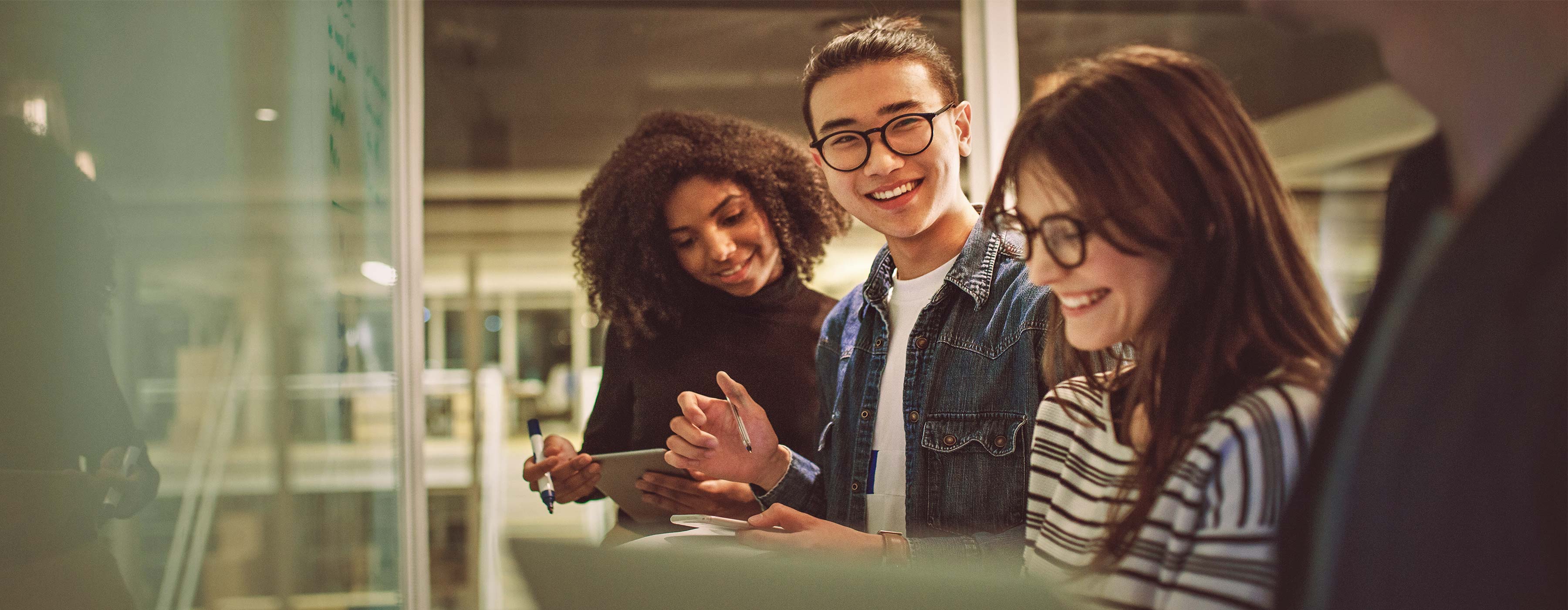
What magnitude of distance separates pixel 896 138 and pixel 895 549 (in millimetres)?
500

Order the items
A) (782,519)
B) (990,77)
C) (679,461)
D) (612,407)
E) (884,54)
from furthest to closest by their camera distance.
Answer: (990,77) < (612,407) < (679,461) < (884,54) < (782,519)

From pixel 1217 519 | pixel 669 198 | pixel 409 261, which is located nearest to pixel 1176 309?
pixel 1217 519

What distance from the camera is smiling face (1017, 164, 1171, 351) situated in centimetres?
76

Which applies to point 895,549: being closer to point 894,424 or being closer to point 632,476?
point 894,424

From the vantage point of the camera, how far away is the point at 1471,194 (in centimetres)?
60

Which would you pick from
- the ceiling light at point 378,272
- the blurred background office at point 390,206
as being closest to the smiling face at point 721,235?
the blurred background office at point 390,206

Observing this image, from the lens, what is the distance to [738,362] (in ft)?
4.30

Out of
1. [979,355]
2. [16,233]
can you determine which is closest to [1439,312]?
[979,355]

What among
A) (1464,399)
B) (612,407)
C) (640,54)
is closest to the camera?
(1464,399)

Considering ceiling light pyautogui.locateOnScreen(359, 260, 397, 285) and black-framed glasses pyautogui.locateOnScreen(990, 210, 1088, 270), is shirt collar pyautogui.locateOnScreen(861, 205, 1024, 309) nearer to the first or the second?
black-framed glasses pyautogui.locateOnScreen(990, 210, 1088, 270)

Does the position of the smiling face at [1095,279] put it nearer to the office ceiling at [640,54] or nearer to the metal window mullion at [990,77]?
the office ceiling at [640,54]

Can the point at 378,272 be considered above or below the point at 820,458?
above

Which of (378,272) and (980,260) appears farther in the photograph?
(378,272)

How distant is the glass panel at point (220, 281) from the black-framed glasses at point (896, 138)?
984 millimetres
